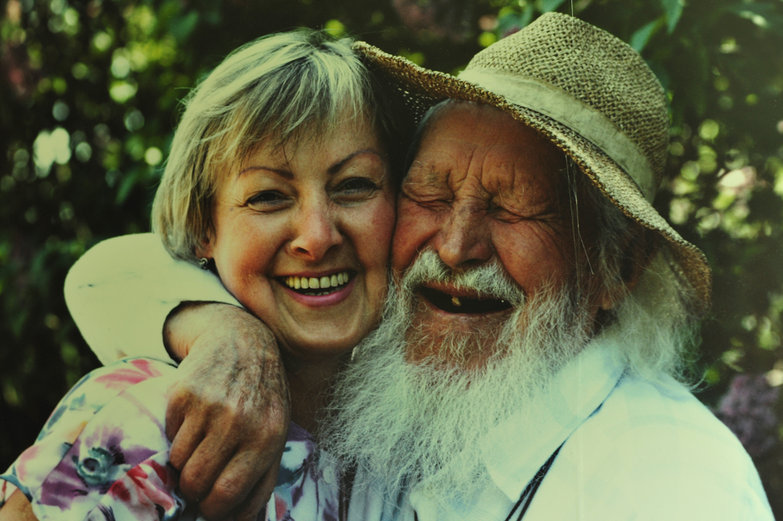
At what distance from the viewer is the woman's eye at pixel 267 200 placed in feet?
5.67

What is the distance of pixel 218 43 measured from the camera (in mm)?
2100

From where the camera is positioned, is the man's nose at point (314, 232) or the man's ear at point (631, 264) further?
the man's ear at point (631, 264)

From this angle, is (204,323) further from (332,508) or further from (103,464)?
(332,508)

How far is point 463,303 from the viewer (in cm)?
185

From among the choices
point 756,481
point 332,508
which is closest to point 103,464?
point 332,508

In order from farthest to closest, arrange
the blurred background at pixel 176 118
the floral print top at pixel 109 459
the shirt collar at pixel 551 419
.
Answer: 1. the blurred background at pixel 176 118
2. the shirt collar at pixel 551 419
3. the floral print top at pixel 109 459

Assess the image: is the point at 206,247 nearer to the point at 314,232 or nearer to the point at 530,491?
the point at 314,232

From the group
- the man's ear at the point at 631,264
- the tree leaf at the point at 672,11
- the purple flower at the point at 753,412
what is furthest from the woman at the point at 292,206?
the purple flower at the point at 753,412

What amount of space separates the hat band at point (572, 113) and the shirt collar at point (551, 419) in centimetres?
48

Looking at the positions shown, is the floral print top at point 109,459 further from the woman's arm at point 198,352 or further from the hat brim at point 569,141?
the hat brim at point 569,141

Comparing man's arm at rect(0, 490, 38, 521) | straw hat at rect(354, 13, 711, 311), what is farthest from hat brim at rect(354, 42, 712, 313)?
man's arm at rect(0, 490, 38, 521)

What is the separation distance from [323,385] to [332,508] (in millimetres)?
333

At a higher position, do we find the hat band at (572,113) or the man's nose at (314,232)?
the hat band at (572,113)

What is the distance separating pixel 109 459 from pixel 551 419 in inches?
40.6
